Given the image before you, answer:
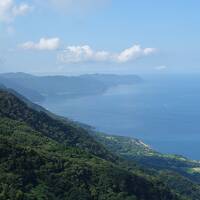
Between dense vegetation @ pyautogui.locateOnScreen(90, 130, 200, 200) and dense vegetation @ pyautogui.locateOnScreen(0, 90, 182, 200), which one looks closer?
dense vegetation @ pyautogui.locateOnScreen(0, 90, 182, 200)

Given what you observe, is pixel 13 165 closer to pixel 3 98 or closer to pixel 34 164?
pixel 34 164

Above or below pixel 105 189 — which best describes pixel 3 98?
above

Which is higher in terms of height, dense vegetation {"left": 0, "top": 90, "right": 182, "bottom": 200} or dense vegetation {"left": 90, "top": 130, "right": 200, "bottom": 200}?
dense vegetation {"left": 0, "top": 90, "right": 182, "bottom": 200}

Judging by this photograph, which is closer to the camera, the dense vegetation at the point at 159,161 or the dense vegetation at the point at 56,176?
the dense vegetation at the point at 56,176

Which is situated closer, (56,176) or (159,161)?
(56,176)

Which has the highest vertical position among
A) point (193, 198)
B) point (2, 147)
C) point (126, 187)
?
point (2, 147)

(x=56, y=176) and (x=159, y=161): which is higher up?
(x=56, y=176)

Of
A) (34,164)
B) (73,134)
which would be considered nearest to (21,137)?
(34,164)

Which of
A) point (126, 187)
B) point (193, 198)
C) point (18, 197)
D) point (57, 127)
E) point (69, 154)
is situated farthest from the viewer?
point (57, 127)

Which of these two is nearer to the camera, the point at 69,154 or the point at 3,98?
the point at 69,154

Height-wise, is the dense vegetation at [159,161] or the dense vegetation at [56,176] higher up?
the dense vegetation at [56,176]

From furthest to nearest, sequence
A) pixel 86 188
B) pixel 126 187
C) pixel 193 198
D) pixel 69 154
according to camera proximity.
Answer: pixel 193 198 < pixel 69 154 < pixel 126 187 < pixel 86 188
